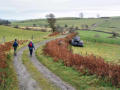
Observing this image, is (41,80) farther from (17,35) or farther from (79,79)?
(17,35)

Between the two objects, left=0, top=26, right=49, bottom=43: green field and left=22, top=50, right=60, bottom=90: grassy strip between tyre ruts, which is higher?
left=22, top=50, right=60, bottom=90: grassy strip between tyre ruts

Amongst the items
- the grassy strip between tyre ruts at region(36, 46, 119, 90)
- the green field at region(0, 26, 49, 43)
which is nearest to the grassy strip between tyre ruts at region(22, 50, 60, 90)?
the grassy strip between tyre ruts at region(36, 46, 119, 90)

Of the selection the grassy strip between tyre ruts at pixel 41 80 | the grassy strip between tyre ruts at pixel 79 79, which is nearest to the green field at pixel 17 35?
the grassy strip between tyre ruts at pixel 41 80

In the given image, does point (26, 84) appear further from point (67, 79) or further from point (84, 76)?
point (84, 76)

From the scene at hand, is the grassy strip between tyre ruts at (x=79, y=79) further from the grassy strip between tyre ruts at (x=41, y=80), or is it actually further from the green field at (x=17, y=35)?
the green field at (x=17, y=35)

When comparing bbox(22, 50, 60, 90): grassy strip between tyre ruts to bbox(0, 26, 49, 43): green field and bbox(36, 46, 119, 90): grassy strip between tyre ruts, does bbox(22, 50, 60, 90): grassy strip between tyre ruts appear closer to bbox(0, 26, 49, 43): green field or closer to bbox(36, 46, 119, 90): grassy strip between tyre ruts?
bbox(36, 46, 119, 90): grassy strip between tyre ruts

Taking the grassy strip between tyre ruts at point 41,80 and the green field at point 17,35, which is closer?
the grassy strip between tyre ruts at point 41,80

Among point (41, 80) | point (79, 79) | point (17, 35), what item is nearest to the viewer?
point (41, 80)

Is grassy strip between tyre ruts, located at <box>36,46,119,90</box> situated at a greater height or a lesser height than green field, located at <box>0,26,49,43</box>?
greater

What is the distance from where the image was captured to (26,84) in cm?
1017

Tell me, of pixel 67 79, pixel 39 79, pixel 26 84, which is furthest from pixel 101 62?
pixel 26 84

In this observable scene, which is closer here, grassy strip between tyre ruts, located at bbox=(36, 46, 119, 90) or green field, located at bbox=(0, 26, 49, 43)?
grassy strip between tyre ruts, located at bbox=(36, 46, 119, 90)

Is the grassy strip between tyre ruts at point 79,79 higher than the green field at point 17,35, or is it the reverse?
the grassy strip between tyre ruts at point 79,79

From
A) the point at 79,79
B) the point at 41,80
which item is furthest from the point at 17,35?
the point at 79,79
